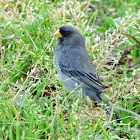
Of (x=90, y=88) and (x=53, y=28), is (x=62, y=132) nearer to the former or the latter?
(x=90, y=88)

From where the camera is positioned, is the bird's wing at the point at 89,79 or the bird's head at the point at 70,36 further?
the bird's head at the point at 70,36

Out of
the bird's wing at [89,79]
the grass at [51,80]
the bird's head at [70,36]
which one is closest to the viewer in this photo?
the grass at [51,80]

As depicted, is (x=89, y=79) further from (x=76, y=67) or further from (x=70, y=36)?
(x=70, y=36)

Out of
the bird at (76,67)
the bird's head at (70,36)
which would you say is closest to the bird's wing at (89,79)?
the bird at (76,67)

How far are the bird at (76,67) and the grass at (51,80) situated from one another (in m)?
0.14

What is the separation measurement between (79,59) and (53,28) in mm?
977

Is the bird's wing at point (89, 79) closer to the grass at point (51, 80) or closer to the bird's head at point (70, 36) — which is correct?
the grass at point (51, 80)

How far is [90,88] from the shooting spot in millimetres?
3121

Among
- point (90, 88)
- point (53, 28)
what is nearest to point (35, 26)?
point (53, 28)

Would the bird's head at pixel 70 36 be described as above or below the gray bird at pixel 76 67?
above

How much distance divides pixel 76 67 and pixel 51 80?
0.53 m

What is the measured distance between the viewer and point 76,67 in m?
3.13

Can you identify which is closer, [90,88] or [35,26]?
[90,88]

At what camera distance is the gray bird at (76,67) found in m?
3.11
